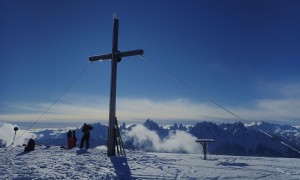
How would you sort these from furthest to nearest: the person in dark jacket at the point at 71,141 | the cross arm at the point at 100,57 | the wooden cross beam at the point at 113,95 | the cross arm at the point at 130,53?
the person in dark jacket at the point at 71,141
the cross arm at the point at 100,57
the cross arm at the point at 130,53
the wooden cross beam at the point at 113,95

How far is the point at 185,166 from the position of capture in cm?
1611

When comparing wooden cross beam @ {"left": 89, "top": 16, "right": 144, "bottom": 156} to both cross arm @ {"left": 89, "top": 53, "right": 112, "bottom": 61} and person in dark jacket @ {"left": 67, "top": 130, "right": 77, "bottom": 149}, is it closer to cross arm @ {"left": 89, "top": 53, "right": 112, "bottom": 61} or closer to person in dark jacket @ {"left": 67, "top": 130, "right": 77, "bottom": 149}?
cross arm @ {"left": 89, "top": 53, "right": 112, "bottom": 61}

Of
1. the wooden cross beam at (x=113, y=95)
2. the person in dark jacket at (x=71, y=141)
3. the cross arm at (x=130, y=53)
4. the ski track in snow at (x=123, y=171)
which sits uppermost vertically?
the cross arm at (x=130, y=53)

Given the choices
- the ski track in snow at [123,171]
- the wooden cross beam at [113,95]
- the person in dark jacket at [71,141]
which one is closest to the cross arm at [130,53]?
the wooden cross beam at [113,95]

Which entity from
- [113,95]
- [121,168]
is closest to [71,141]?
[113,95]

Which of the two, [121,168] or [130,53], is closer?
[121,168]

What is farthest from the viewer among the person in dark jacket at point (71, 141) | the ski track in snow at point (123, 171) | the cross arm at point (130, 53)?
the person in dark jacket at point (71, 141)

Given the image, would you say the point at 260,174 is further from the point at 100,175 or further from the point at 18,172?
the point at 18,172

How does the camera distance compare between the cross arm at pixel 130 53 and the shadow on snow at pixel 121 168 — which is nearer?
the shadow on snow at pixel 121 168

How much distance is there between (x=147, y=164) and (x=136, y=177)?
350 cm

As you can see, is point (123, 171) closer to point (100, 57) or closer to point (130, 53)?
point (130, 53)

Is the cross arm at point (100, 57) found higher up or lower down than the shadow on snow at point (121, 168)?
higher up

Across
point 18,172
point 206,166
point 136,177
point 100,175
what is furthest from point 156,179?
point 18,172

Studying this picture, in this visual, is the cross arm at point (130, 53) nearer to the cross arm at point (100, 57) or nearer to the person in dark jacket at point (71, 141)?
the cross arm at point (100, 57)
